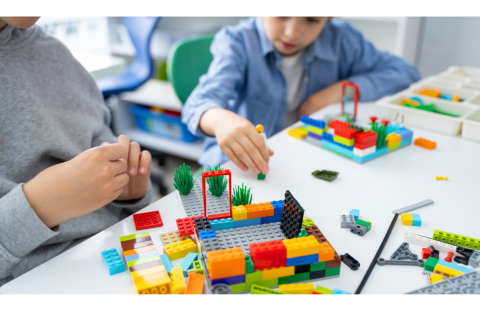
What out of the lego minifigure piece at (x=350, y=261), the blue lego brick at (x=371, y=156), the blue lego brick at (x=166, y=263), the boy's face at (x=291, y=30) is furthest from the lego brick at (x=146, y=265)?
the boy's face at (x=291, y=30)

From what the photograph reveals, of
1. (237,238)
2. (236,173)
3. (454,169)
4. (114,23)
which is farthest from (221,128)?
(114,23)

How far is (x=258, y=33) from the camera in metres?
1.12

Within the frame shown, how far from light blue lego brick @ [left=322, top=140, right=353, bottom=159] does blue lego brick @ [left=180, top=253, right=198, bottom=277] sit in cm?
41

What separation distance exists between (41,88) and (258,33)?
2.22ft

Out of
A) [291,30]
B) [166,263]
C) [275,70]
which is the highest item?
[291,30]

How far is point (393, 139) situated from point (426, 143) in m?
0.08

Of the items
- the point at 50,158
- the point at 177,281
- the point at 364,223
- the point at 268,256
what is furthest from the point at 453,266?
the point at 50,158

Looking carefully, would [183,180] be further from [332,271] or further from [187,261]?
[332,271]

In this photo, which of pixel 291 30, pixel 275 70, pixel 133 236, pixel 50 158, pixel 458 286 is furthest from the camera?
pixel 275 70

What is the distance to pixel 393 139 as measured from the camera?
2.57 ft

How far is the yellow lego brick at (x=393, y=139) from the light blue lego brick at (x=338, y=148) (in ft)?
0.31

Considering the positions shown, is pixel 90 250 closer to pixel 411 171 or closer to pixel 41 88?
pixel 41 88

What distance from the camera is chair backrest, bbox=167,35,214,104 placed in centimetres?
118

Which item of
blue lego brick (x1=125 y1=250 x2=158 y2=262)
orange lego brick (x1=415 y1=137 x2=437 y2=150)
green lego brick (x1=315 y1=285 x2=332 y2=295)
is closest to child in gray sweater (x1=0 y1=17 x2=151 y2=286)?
blue lego brick (x1=125 y1=250 x2=158 y2=262)
